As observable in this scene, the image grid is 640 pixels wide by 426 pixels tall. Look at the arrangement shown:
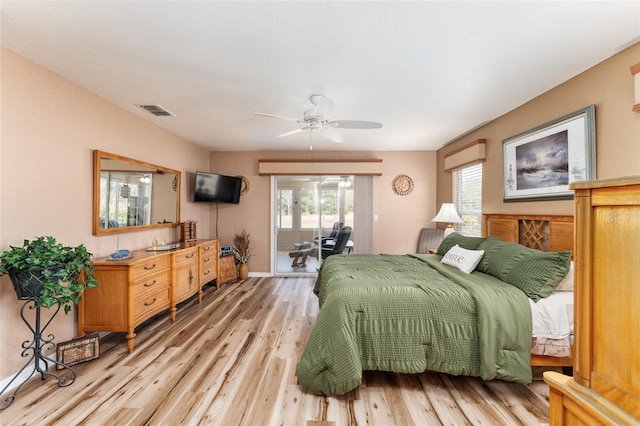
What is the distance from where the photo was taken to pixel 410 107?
10.3ft

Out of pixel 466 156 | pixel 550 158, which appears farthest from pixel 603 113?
pixel 466 156

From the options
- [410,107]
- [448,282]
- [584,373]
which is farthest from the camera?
[410,107]

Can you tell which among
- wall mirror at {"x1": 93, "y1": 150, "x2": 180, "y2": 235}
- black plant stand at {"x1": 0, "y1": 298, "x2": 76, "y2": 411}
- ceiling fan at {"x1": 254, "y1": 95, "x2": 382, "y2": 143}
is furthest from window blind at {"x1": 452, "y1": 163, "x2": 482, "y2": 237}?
black plant stand at {"x1": 0, "y1": 298, "x2": 76, "y2": 411}

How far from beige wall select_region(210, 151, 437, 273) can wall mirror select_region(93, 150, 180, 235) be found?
1285 mm

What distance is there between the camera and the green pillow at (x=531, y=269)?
6.89ft

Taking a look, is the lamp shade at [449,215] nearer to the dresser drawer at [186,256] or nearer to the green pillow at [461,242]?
the green pillow at [461,242]

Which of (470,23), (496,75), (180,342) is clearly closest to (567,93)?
(496,75)

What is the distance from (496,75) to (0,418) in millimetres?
4389

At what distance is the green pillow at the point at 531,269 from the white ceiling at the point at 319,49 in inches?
60.3

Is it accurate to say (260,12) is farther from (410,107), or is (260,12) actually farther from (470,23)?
(410,107)

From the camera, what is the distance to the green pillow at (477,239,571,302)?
6.89 ft

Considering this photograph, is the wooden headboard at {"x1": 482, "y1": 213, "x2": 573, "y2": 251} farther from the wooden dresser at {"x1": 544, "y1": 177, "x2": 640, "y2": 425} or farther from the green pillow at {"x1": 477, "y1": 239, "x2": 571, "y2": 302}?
the wooden dresser at {"x1": 544, "y1": 177, "x2": 640, "y2": 425}

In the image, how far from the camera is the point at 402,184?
17.4 feet

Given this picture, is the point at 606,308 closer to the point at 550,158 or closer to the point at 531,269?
the point at 531,269
